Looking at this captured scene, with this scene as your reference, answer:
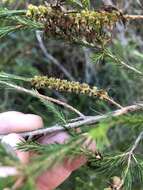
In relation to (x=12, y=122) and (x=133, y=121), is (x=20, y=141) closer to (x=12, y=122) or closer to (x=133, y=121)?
(x=12, y=122)

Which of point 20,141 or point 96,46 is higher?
point 96,46

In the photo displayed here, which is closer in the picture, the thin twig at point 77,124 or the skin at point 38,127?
the thin twig at point 77,124

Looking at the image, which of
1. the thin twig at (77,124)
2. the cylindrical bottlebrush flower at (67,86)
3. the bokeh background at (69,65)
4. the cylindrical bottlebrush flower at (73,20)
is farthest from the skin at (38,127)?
the bokeh background at (69,65)

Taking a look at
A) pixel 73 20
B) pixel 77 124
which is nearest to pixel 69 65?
pixel 77 124

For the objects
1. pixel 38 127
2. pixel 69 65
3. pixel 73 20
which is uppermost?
pixel 73 20

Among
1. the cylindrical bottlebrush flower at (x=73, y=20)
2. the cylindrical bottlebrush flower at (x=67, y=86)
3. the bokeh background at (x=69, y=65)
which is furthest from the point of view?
the bokeh background at (x=69, y=65)

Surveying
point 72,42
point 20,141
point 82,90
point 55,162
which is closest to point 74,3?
point 72,42

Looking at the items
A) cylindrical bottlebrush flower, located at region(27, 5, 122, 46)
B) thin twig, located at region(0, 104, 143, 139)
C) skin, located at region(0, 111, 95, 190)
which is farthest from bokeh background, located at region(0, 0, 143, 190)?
cylindrical bottlebrush flower, located at region(27, 5, 122, 46)

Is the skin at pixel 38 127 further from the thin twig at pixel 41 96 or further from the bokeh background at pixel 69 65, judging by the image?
the bokeh background at pixel 69 65

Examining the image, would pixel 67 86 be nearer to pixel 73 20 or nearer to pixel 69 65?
pixel 73 20
